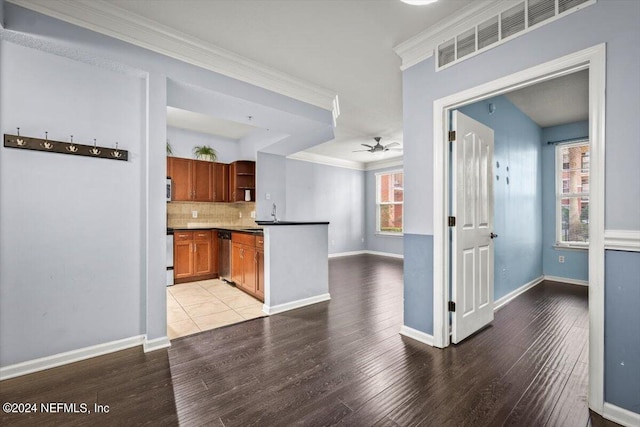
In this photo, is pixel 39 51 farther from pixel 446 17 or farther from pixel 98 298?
pixel 446 17

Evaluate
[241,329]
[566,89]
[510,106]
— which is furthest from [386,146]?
[241,329]

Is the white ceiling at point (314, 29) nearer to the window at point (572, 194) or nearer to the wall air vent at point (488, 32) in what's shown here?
the wall air vent at point (488, 32)

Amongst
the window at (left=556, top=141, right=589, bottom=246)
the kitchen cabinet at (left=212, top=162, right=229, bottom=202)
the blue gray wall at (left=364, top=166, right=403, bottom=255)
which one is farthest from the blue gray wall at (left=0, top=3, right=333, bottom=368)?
the blue gray wall at (left=364, top=166, right=403, bottom=255)

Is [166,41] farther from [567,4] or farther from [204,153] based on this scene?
[204,153]

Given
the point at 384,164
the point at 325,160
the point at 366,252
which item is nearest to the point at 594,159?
the point at 325,160

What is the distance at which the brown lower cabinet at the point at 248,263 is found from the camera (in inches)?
148

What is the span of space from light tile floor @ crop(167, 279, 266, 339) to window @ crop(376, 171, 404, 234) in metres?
5.08

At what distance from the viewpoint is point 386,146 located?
5.97 metres

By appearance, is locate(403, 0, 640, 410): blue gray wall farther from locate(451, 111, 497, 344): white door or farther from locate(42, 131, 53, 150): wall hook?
locate(42, 131, 53, 150): wall hook

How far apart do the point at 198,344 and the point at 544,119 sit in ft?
19.6

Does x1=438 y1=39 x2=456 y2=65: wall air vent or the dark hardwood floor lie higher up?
x1=438 y1=39 x2=456 y2=65: wall air vent

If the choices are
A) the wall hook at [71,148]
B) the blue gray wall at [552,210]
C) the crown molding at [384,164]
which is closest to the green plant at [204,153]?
the wall hook at [71,148]

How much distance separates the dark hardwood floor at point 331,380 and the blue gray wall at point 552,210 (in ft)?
7.45

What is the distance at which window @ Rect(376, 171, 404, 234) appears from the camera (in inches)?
314
